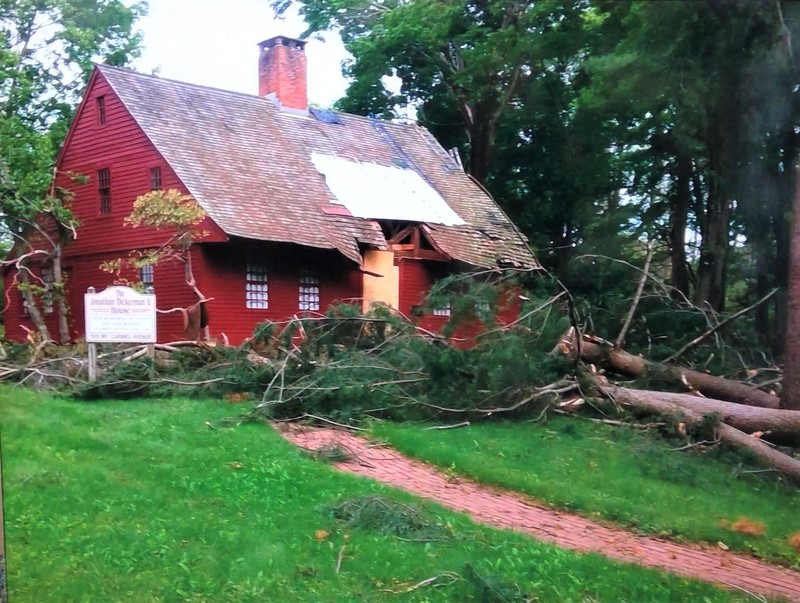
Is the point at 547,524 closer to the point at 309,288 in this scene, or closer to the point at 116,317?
the point at 116,317

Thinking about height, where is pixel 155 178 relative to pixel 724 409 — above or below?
above

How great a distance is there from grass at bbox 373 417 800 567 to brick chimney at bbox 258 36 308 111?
11.1ft

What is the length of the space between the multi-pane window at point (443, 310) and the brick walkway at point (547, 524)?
6.12 ft

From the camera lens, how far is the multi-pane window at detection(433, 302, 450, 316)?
30.9 ft

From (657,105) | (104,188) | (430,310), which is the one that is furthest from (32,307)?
(657,105)

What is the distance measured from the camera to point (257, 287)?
38.7 feet

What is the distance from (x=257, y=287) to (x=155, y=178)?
341 cm

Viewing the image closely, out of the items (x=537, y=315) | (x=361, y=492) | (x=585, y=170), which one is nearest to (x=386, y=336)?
(x=537, y=315)

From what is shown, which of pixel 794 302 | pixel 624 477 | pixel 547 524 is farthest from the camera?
pixel 624 477

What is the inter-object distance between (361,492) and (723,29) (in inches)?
156

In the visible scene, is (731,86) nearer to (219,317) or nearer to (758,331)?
(758,331)

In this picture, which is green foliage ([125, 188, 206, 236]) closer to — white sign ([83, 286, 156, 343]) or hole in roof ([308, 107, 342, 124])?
white sign ([83, 286, 156, 343])

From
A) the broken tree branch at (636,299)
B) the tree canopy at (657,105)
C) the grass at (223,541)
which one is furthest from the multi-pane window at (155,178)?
the broken tree branch at (636,299)

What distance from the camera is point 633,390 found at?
953cm
